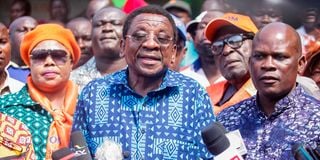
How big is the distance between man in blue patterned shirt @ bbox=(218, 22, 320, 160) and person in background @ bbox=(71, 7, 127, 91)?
252 centimetres

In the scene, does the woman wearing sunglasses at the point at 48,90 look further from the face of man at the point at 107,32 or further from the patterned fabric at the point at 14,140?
the face of man at the point at 107,32

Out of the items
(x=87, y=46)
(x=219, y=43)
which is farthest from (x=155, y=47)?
(x=87, y=46)

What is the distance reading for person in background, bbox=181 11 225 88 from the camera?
300 inches

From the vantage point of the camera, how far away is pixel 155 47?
4891mm

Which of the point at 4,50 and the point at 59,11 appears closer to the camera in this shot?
the point at 4,50

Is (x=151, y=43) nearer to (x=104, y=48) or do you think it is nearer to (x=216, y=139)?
(x=216, y=139)

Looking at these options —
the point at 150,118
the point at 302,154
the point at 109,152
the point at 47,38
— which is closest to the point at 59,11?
the point at 47,38

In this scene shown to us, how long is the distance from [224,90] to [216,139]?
2.46 meters

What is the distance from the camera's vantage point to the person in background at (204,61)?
7621 mm

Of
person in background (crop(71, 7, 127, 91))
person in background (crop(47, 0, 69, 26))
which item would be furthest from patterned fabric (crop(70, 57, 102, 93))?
person in background (crop(47, 0, 69, 26))

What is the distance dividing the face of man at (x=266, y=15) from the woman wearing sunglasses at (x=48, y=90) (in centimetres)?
317

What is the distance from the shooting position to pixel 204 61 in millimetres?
7867

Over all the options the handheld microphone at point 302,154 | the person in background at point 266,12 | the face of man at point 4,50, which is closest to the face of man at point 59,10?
the person in background at point 266,12

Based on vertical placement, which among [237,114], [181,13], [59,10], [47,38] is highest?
[47,38]
